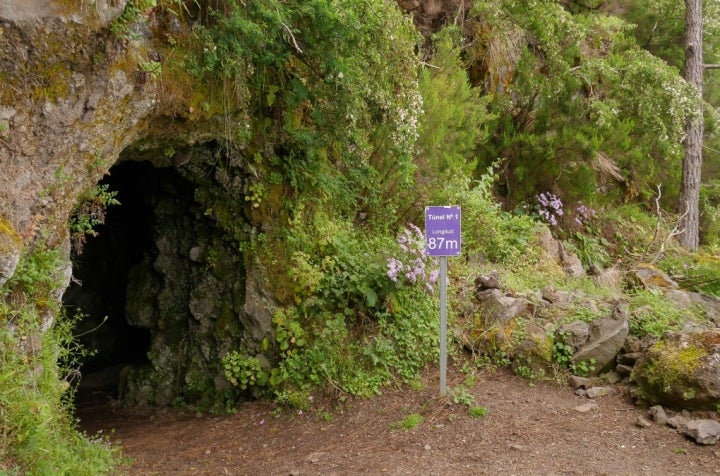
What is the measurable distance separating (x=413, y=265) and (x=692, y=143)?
7230 millimetres

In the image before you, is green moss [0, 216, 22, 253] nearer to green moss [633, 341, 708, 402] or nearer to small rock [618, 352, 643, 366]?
green moss [633, 341, 708, 402]

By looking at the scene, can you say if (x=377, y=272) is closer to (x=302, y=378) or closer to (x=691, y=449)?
(x=302, y=378)

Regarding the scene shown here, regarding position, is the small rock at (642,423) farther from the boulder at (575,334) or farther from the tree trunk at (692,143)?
the tree trunk at (692,143)

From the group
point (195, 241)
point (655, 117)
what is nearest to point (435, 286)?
point (195, 241)

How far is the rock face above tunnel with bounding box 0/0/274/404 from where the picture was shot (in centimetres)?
416

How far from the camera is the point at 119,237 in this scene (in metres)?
9.77

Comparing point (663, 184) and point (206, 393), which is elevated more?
point (663, 184)

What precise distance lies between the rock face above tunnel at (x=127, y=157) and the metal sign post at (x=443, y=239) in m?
1.92

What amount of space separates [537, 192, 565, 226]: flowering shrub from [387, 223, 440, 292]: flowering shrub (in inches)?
146

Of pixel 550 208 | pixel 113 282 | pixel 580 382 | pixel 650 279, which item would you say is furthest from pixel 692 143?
pixel 113 282

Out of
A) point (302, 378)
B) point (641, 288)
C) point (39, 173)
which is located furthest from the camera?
point (641, 288)

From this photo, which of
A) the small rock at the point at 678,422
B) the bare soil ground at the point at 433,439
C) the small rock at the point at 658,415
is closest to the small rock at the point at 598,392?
the bare soil ground at the point at 433,439

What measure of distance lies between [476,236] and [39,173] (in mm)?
5634

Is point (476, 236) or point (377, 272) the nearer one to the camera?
point (377, 272)
